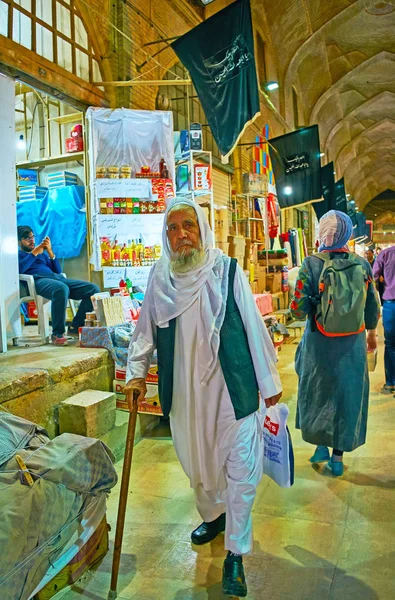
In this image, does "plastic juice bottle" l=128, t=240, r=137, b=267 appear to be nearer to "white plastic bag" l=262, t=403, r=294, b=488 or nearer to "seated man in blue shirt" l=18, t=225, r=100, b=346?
"seated man in blue shirt" l=18, t=225, r=100, b=346

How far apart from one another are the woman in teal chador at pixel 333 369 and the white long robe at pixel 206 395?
107 cm

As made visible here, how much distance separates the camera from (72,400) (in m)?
3.75

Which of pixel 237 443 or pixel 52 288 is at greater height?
pixel 52 288

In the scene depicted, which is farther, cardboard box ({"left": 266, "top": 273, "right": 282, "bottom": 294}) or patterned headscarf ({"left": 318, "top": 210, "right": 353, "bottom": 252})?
cardboard box ({"left": 266, "top": 273, "right": 282, "bottom": 294})

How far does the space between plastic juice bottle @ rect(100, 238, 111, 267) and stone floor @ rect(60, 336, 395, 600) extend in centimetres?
302

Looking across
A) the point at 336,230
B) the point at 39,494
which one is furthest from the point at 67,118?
the point at 39,494

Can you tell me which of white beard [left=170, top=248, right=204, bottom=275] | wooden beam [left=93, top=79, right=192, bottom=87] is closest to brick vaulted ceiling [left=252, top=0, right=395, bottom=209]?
wooden beam [left=93, top=79, right=192, bottom=87]

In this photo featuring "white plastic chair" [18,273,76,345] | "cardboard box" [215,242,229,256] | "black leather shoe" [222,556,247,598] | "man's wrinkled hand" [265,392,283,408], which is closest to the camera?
"black leather shoe" [222,556,247,598]

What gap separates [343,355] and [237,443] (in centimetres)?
136

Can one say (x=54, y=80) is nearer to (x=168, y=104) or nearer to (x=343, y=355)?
(x=168, y=104)

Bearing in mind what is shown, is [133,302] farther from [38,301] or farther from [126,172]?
[126,172]

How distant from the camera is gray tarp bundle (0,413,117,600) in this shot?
1.87m

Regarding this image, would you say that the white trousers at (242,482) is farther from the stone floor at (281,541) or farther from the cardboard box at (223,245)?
the cardboard box at (223,245)

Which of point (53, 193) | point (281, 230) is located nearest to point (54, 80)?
point (53, 193)
